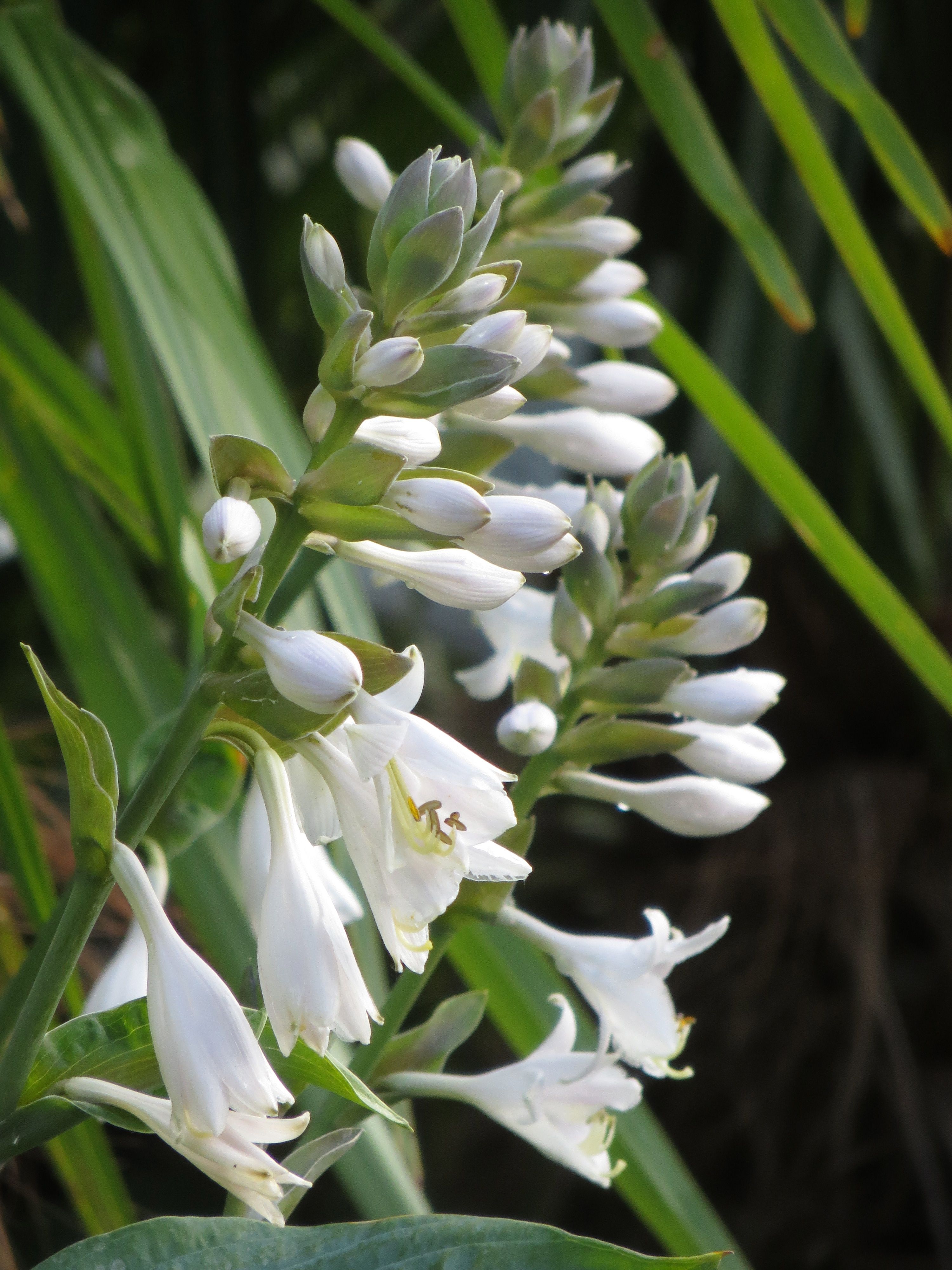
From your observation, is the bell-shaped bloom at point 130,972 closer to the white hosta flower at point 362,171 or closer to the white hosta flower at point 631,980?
the white hosta flower at point 631,980

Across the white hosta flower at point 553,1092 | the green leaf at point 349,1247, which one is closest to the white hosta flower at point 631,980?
the white hosta flower at point 553,1092

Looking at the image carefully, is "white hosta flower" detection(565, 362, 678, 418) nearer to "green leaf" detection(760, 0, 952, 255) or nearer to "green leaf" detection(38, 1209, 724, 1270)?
"green leaf" detection(760, 0, 952, 255)

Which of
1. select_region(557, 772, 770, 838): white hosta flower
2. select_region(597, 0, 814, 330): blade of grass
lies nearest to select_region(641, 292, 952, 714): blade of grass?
select_region(597, 0, 814, 330): blade of grass

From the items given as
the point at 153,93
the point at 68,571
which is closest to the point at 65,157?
the point at 68,571

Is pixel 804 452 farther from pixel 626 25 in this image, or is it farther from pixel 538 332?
pixel 538 332

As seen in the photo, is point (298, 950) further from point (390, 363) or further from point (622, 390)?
point (622, 390)

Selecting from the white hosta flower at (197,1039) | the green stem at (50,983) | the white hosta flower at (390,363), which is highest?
the white hosta flower at (390,363)
